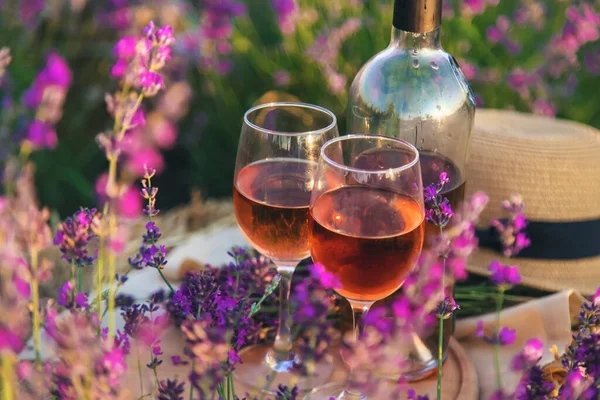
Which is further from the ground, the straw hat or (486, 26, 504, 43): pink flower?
(486, 26, 504, 43): pink flower

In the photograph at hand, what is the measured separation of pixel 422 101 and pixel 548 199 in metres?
0.65

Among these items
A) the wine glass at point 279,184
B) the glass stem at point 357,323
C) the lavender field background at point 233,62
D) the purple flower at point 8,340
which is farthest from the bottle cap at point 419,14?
the lavender field background at point 233,62

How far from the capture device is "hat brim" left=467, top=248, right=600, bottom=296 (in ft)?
6.39

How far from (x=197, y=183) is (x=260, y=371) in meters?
1.97

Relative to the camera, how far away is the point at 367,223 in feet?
4.10

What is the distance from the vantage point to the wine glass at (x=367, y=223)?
4.04ft

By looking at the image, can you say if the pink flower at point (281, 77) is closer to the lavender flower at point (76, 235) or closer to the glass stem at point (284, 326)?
the glass stem at point (284, 326)

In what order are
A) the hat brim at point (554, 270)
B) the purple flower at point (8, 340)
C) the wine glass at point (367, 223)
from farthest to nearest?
the hat brim at point (554, 270) → the wine glass at point (367, 223) → the purple flower at point (8, 340)

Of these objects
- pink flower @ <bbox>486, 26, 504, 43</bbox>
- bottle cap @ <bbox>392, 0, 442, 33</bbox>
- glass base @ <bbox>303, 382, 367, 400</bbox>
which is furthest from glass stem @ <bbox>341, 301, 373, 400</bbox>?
pink flower @ <bbox>486, 26, 504, 43</bbox>

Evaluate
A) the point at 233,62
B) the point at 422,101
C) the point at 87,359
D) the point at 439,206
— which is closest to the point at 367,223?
the point at 439,206

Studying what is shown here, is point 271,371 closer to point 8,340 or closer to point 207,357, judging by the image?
point 207,357

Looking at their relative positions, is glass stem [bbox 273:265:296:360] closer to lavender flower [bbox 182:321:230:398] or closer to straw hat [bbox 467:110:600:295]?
straw hat [bbox 467:110:600:295]

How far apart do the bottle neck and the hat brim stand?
0.66m

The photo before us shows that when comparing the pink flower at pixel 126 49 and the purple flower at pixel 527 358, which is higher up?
the pink flower at pixel 126 49
